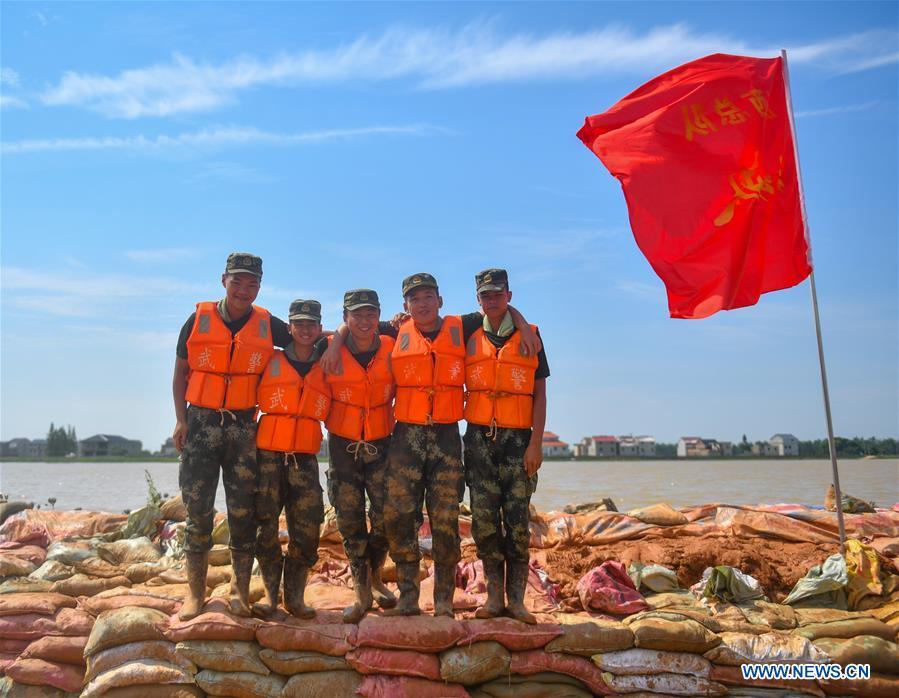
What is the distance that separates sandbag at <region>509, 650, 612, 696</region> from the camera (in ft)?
17.0

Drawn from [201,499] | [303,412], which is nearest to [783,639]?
[303,412]

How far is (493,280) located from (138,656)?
3751mm

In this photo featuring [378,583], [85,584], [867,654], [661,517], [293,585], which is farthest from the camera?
[661,517]

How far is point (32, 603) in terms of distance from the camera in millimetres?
5945

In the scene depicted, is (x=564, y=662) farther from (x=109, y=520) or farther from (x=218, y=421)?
(x=109, y=520)

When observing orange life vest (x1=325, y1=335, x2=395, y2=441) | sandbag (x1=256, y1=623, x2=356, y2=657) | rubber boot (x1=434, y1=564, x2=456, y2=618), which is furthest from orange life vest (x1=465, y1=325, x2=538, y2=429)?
sandbag (x1=256, y1=623, x2=356, y2=657)

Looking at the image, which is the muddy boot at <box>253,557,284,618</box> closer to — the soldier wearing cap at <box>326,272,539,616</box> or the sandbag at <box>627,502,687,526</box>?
the soldier wearing cap at <box>326,272,539,616</box>

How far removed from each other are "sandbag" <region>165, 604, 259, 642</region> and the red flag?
4.47 metres

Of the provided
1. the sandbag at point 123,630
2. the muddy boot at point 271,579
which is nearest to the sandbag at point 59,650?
the sandbag at point 123,630

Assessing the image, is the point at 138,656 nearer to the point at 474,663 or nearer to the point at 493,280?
the point at 474,663

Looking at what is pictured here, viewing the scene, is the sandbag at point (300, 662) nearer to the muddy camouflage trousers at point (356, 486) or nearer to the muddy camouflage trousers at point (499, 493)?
the muddy camouflage trousers at point (356, 486)

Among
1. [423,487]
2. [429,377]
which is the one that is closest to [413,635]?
[423,487]

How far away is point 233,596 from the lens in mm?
5637
